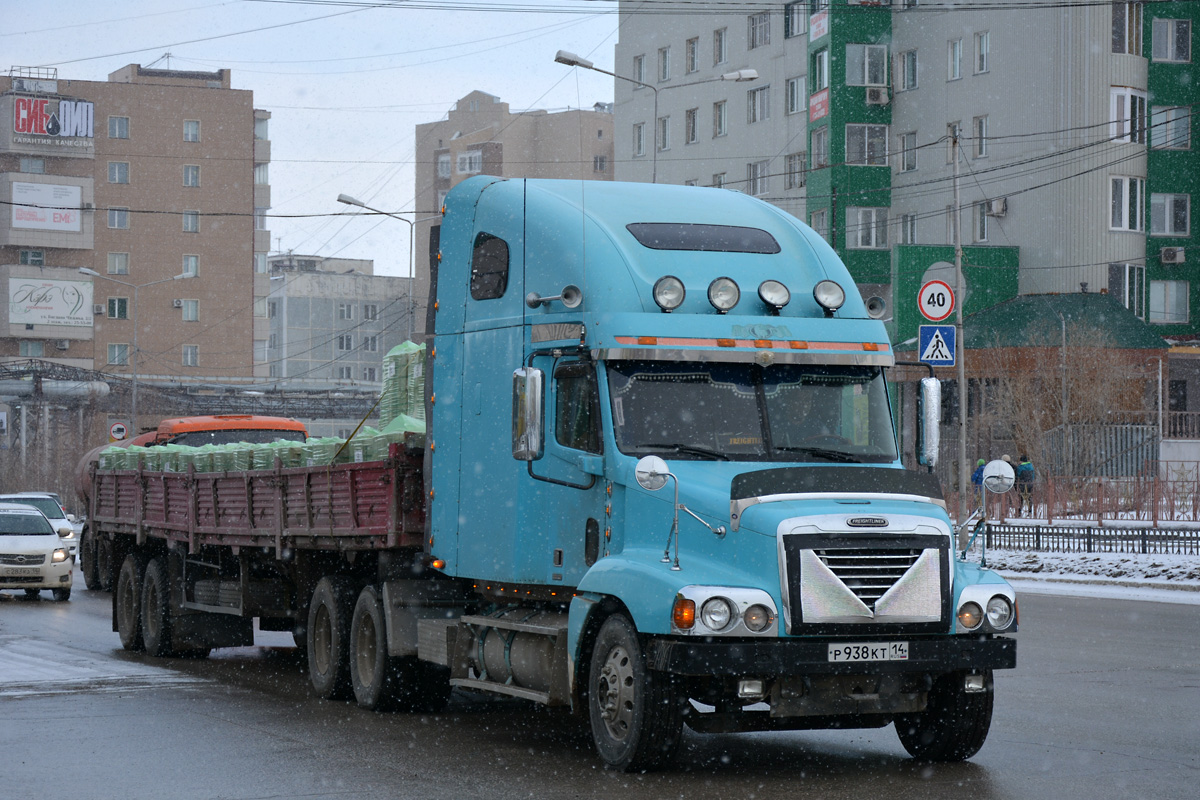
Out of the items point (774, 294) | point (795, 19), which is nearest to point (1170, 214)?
point (795, 19)

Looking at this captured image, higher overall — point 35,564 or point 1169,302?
point 1169,302

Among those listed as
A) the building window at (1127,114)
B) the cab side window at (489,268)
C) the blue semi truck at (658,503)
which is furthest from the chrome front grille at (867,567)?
the building window at (1127,114)

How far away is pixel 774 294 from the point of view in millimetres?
10266

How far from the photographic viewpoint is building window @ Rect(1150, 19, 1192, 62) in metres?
53.4

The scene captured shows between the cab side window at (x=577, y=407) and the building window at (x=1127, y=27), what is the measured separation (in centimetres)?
4573

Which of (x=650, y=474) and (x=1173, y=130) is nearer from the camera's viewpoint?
(x=650, y=474)

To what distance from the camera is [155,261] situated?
9788cm

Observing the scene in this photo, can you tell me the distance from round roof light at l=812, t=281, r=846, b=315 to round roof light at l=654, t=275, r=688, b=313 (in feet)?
3.12

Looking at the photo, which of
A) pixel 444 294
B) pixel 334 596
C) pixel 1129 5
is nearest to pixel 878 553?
pixel 444 294

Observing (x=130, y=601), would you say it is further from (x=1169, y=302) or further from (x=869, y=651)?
(x=1169, y=302)

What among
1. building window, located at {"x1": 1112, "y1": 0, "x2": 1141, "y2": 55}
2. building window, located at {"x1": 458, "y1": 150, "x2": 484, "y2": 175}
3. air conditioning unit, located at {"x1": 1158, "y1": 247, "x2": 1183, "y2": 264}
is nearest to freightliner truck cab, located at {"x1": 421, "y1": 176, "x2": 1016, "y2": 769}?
building window, located at {"x1": 1112, "y1": 0, "x2": 1141, "y2": 55}

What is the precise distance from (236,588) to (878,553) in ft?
27.6

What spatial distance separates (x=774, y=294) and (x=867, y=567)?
206 centimetres

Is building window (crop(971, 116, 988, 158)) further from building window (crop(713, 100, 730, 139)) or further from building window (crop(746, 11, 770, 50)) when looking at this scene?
building window (crop(713, 100, 730, 139))
